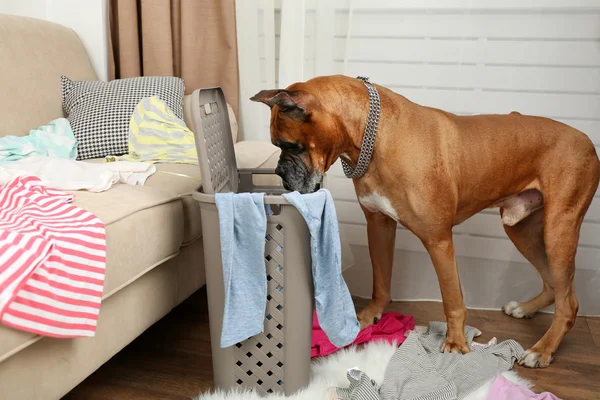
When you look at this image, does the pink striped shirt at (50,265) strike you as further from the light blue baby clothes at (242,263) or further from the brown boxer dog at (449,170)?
the brown boxer dog at (449,170)

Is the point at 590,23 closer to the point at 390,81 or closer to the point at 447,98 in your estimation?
the point at 447,98

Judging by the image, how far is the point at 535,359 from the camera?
1.73 m

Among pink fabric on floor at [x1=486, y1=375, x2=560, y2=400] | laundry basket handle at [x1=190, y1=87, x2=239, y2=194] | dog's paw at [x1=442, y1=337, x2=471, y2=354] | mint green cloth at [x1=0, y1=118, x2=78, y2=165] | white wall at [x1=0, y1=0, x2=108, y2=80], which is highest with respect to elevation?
white wall at [x1=0, y1=0, x2=108, y2=80]

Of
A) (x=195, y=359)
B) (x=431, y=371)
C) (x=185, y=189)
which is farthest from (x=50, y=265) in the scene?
(x=431, y=371)

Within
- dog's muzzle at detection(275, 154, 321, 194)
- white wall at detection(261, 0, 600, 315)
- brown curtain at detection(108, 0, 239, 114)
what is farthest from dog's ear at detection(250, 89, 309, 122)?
brown curtain at detection(108, 0, 239, 114)

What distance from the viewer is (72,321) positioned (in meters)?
1.14

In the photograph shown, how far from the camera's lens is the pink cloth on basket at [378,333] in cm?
173

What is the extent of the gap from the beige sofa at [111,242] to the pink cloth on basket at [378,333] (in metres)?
0.42

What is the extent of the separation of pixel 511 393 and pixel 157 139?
139cm

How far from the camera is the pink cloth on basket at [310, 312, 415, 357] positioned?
1.73 metres

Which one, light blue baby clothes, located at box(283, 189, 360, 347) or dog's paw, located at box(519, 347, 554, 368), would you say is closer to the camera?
light blue baby clothes, located at box(283, 189, 360, 347)

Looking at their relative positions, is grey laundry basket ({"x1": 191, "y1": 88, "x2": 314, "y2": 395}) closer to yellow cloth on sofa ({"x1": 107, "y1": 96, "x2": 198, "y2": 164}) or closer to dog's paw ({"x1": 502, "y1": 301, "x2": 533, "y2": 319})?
yellow cloth on sofa ({"x1": 107, "y1": 96, "x2": 198, "y2": 164})

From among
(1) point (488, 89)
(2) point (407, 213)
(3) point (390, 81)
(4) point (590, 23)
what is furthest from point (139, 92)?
(4) point (590, 23)

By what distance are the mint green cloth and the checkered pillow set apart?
0.14 ft
